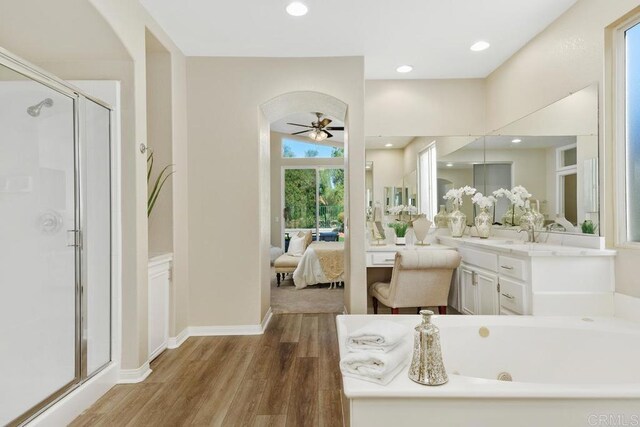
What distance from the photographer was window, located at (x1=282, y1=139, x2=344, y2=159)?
29.1 feet

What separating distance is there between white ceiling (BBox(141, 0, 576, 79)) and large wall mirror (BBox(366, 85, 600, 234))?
2.47ft

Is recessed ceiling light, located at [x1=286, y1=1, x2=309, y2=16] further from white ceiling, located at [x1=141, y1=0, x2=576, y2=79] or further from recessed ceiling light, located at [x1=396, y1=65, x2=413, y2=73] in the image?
recessed ceiling light, located at [x1=396, y1=65, x2=413, y2=73]

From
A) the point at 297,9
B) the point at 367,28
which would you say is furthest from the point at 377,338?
the point at 367,28

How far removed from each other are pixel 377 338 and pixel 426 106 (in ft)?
11.1

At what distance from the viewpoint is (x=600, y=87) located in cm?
248

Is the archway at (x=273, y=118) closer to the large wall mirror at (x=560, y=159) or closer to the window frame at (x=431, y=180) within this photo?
the window frame at (x=431, y=180)

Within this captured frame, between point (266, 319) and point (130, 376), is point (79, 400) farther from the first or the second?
point (266, 319)

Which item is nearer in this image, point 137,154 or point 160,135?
point 137,154

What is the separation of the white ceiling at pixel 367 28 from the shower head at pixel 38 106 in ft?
3.35

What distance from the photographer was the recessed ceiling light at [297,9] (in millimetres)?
2682

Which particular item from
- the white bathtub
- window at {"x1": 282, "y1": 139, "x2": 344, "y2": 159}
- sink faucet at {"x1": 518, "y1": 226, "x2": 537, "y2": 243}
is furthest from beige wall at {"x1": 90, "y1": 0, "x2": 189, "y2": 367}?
window at {"x1": 282, "y1": 139, "x2": 344, "y2": 159}

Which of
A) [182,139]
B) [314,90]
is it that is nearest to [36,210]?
[182,139]

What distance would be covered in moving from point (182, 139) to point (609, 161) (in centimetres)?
349

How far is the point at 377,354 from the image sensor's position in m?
1.48
